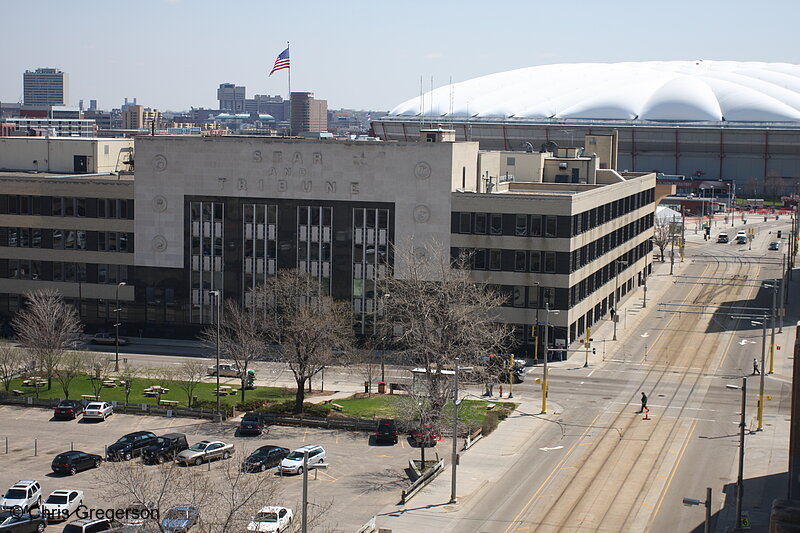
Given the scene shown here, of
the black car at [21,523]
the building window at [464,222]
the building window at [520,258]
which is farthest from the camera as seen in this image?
the building window at [464,222]

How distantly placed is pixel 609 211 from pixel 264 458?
186 feet

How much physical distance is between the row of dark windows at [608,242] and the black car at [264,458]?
125ft

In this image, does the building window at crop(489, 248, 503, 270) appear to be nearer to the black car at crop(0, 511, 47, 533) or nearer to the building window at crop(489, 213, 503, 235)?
the building window at crop(489, 213, 503, 235)

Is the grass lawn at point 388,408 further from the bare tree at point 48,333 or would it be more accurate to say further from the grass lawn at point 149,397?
the bare tree at point 48,333

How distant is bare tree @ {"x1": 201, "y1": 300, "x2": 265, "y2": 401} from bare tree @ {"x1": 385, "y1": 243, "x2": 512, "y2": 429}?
10249mm

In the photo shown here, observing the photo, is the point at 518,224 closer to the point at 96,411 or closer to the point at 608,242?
the point at 608,242

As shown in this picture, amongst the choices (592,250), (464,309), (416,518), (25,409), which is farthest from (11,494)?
(592,250)

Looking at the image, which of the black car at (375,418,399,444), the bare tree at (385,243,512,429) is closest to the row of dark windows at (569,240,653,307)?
the bare tree at (385,243,512,429)

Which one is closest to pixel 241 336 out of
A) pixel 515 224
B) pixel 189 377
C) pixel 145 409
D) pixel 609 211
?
pixel 189 377

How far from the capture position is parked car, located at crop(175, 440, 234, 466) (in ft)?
198

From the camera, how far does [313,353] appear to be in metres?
73.0

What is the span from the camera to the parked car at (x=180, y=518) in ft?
140

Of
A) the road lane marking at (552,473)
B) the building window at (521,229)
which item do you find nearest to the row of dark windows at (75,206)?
the building window at (521,229)

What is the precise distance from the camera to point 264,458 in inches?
2352
